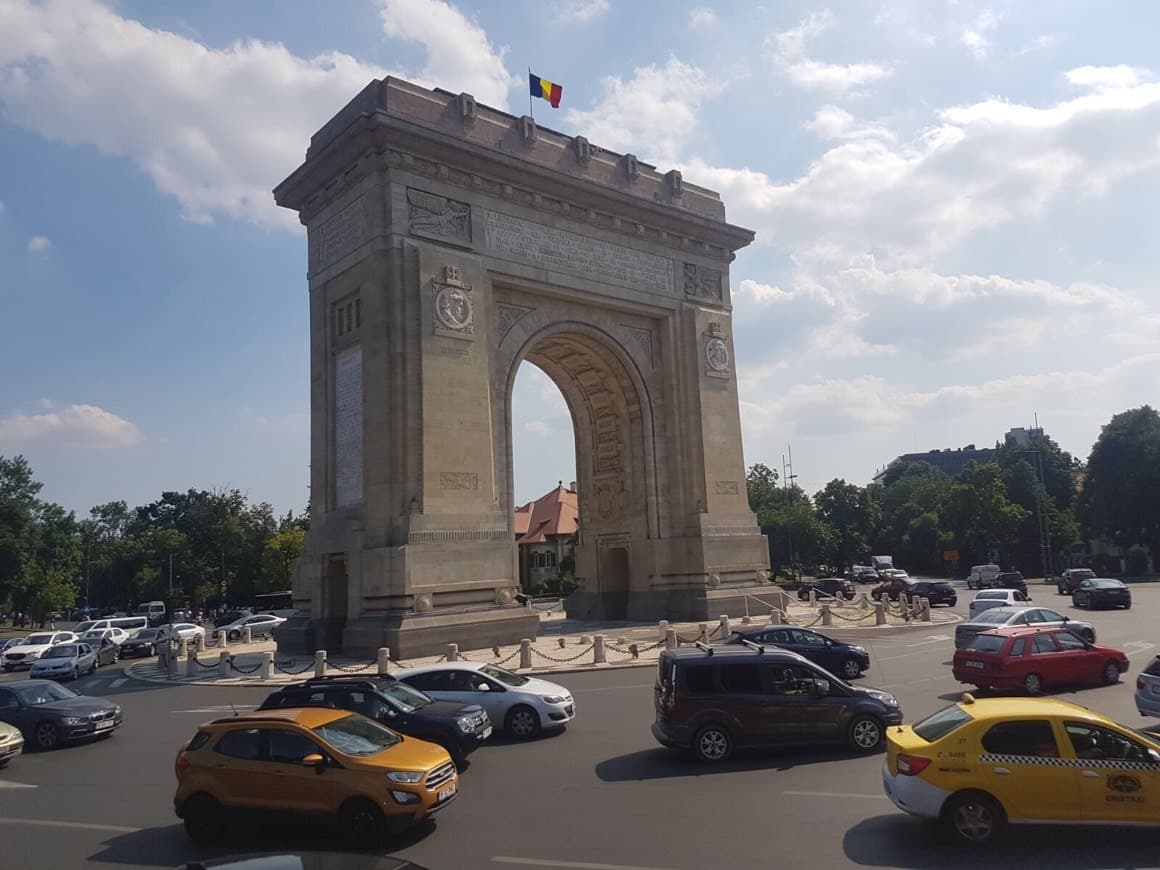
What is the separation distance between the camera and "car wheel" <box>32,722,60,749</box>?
1595 cm

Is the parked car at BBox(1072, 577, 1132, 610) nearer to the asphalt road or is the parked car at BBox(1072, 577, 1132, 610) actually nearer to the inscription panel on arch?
the inscription panel on arch

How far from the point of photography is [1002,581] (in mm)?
50312

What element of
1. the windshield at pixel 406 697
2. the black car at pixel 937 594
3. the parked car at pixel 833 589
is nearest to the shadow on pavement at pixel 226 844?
the windshield at pixel 406 697

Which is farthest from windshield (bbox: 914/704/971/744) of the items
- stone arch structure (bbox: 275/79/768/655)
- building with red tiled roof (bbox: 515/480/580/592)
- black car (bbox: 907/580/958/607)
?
building with red tiled roof (bbox: 515/480/580/592)

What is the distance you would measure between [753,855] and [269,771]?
520 cm

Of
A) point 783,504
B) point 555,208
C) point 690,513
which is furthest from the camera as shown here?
point 783,504

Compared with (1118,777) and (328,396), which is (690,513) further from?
(1118,777)

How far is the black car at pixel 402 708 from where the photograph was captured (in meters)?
12.4

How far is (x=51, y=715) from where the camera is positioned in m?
16.0

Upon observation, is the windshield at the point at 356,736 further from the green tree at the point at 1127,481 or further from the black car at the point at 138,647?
the green tree at the point at 1127,481

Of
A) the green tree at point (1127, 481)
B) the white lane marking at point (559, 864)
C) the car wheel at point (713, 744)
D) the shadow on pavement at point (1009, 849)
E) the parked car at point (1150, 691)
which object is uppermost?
the green tree at point (1127, 481)

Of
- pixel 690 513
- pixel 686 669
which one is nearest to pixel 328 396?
pixel 690 513

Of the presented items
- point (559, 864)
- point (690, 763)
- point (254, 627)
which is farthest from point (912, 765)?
point (254, 627)

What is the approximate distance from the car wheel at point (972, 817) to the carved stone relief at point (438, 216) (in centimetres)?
2569
